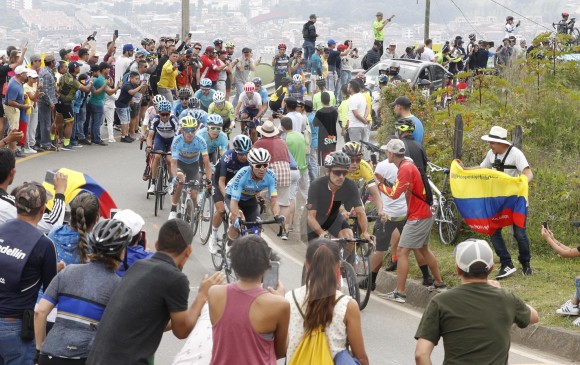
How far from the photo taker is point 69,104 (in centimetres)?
2177

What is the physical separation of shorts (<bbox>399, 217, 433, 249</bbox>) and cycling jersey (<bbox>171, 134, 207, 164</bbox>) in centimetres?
413

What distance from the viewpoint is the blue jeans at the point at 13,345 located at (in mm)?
7258

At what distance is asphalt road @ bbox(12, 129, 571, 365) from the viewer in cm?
1073

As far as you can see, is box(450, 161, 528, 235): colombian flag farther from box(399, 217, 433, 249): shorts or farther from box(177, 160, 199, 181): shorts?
box(177, 160, 199, 181): shorts

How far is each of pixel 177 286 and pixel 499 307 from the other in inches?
76.5

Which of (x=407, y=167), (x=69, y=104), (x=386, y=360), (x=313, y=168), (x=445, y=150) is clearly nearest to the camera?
(x=386, y=360)

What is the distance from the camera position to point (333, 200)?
1156 cm

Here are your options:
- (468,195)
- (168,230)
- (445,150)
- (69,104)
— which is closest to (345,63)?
(69,104)

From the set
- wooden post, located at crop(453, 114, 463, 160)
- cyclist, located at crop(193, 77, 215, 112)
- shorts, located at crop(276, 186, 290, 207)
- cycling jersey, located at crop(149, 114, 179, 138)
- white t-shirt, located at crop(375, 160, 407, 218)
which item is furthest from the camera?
cyclist, located at crop(193, 77, 215, 112)

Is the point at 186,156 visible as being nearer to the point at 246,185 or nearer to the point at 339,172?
the point at 246,185

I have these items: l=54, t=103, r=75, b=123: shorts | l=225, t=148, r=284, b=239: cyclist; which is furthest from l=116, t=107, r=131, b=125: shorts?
l=225, t=148, r=284, b=239: cyclist

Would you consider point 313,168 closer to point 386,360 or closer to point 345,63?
point 386,360

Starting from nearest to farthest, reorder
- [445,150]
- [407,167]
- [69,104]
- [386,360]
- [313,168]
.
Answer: [386,360]
[407,167]
[445,150]
[313,168]
[69,104]

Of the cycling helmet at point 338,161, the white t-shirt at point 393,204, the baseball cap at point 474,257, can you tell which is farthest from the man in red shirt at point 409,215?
the baseball cap at point 474,257
